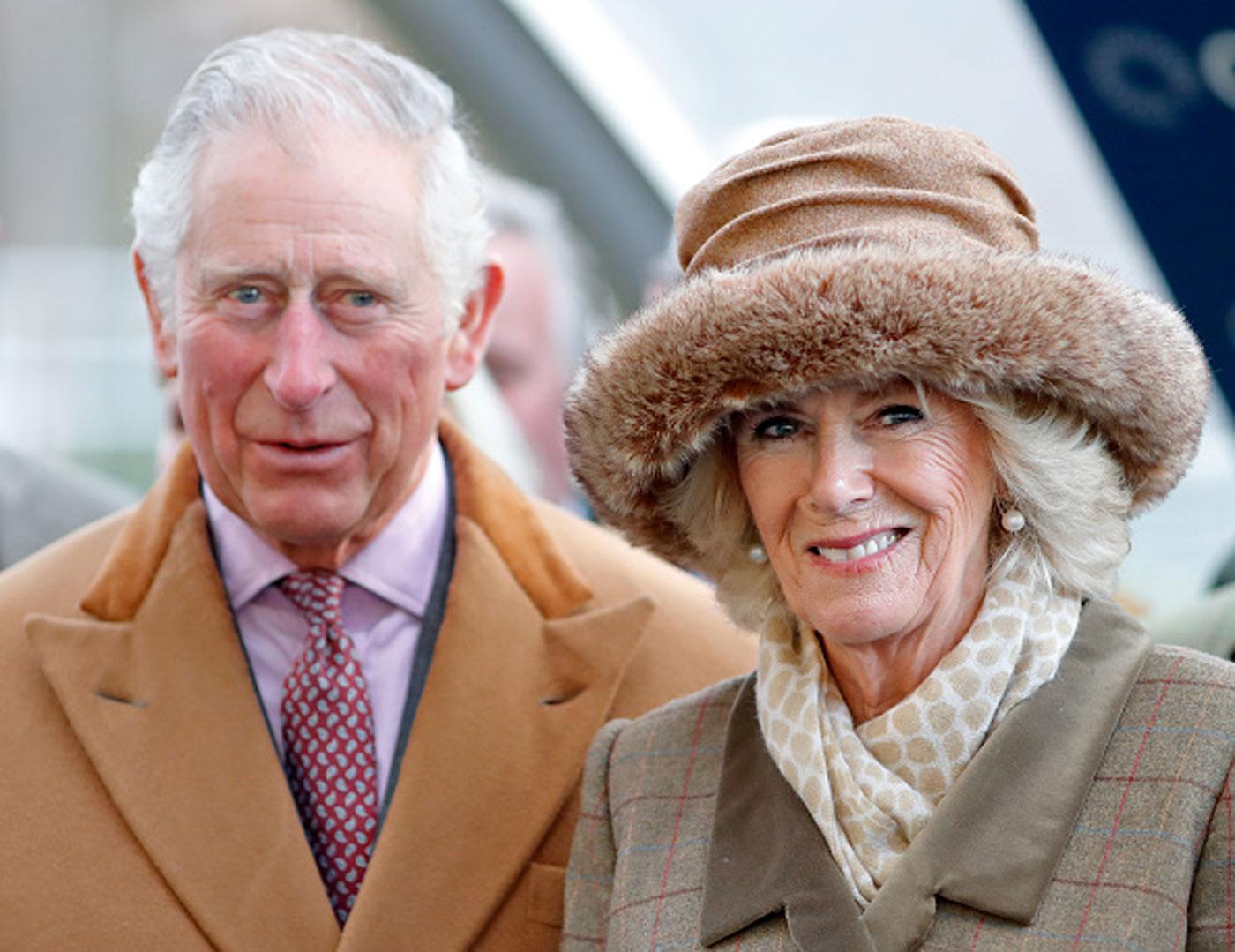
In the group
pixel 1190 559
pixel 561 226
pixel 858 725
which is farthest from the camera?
pixel 561 226

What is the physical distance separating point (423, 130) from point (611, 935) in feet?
4.35

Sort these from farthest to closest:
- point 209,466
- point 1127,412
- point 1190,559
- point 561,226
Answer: point 561,226, point 1190,559, point 209,466, point 1127,412

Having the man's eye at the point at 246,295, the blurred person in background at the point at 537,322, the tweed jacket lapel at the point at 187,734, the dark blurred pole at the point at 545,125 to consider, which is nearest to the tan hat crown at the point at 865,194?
the man's eye at the point at 246,295

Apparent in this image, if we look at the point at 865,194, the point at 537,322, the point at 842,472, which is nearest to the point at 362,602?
the point at 842,472

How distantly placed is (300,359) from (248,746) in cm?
60

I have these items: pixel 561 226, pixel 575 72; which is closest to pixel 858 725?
pixel 561 226

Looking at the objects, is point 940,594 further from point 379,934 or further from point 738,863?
point 379,934

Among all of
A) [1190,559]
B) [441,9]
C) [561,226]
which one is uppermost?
[441,9]

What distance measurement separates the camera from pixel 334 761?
9.59ft

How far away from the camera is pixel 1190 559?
5.20 metres

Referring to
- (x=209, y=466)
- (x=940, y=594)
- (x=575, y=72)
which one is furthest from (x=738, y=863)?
(x=575, y=72)

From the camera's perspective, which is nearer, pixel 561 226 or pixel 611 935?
pixel 611 935

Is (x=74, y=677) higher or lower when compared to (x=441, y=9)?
higher

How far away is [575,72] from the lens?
5.89 meters
